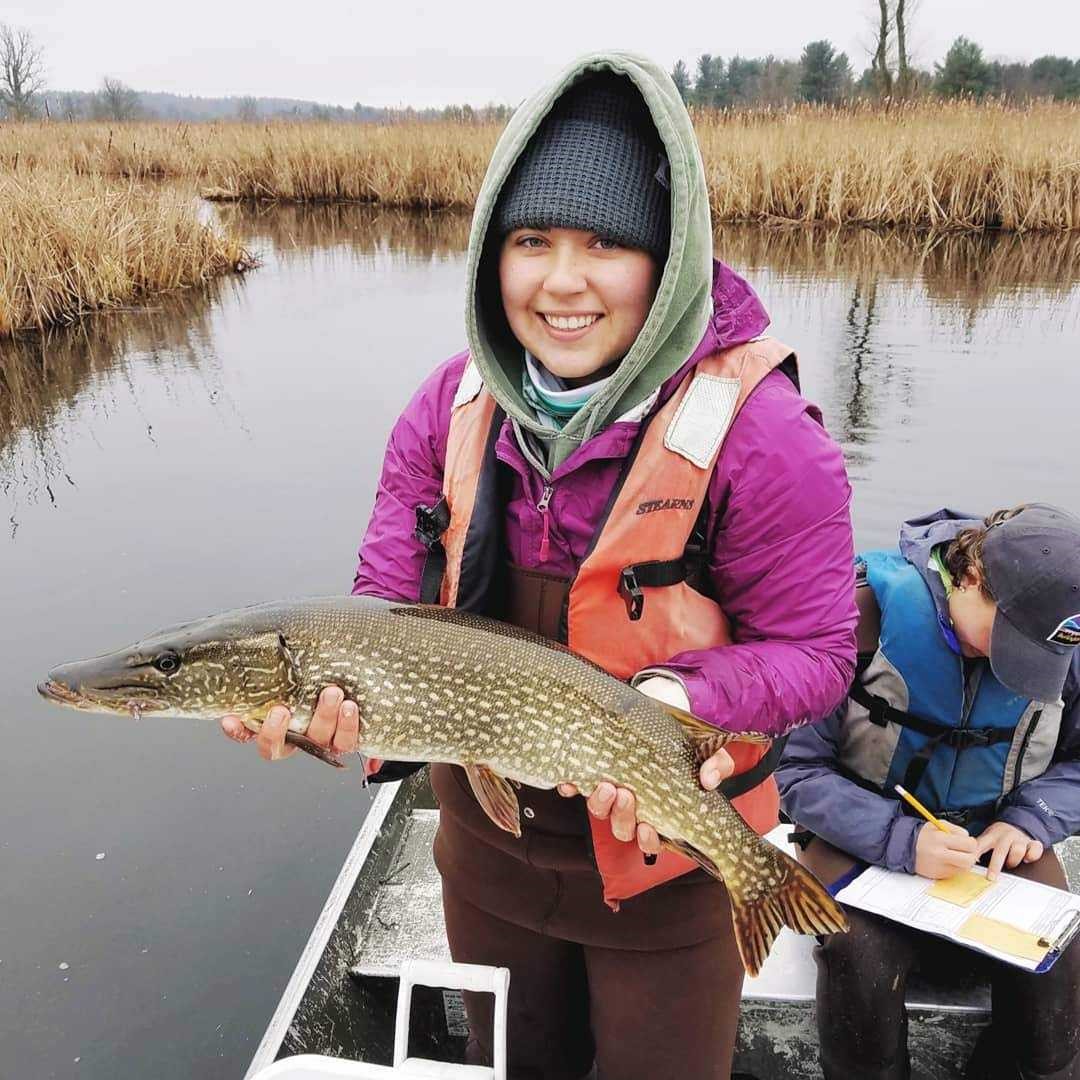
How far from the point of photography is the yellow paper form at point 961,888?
5.70 ft

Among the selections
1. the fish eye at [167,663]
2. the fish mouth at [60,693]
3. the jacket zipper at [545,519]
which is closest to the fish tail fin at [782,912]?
the jacket zipper at [545,519]

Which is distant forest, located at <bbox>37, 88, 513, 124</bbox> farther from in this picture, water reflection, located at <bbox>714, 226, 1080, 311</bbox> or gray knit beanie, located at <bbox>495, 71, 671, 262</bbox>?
gray knit beanie, located at <bbox>495, 71, 671, 262</bbox>

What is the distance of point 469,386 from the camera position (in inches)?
58.9

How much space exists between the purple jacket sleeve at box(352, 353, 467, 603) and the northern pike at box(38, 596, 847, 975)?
0.11 meters

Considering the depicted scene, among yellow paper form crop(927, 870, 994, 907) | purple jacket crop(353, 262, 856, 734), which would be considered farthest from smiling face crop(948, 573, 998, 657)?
purple jacket crop(353, 262, 856, 734)

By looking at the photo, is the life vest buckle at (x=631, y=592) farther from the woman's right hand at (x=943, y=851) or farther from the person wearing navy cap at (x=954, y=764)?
the woman's right hand at (x=943, y=851)

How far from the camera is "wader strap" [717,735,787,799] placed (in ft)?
4.66

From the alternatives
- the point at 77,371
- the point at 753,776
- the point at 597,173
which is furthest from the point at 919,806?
the point at 77,371

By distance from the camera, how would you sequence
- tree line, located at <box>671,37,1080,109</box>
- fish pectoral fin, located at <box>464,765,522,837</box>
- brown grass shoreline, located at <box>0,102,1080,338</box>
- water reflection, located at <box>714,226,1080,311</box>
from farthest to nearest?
tree line, located at <box>671,37,1080,109</box>
water reflection, located at <box>714,226,1080,311</box>
brown grass shoreline, located at <box>0,102,1080,338</box>
fish pectoral fin, located at <box>464,765,522,837</box>

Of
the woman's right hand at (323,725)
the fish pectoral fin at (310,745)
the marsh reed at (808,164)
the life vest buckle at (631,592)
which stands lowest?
the fish pectoral fin at (310,745)

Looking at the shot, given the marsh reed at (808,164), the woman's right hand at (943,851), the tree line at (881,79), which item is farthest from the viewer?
the tree line at (881,79)

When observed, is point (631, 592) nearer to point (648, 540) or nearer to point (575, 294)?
point (648, 540)

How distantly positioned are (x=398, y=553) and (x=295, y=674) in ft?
0.88

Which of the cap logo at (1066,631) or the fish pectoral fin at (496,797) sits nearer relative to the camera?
the fish pectoral fin at (496,797)
